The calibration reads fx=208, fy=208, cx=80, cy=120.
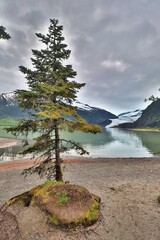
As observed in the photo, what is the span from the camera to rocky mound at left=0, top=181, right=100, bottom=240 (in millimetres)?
9016

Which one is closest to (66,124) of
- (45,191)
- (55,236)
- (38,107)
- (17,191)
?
(38,107)

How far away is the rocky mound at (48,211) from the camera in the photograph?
902cm

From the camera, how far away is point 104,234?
29.9 ft

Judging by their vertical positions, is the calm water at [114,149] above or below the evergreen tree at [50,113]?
below

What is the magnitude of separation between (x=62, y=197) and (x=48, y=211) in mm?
984

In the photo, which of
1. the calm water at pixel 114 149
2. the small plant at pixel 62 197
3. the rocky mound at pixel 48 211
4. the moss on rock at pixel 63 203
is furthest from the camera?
the calm water at pixel 114 149

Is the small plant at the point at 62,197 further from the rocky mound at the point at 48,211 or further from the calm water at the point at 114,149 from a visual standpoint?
the calm water at the point at 114,149

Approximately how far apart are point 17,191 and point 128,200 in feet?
31.8

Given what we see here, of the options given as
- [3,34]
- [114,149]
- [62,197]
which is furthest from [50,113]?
[114,149]

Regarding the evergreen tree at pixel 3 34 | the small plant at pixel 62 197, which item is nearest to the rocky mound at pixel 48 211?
the small plant at pixel 62 197

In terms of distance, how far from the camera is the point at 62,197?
10398 mm

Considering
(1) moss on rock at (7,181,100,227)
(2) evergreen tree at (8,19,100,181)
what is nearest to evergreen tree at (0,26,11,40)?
(2) evergreen tree at (8,19,100,181)

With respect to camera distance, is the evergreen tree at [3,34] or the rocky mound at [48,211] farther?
the evergreen tree at [3,34]

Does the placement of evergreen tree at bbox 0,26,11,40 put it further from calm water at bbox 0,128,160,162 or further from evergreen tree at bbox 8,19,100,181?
calm water at bbox 0,128,160,162
